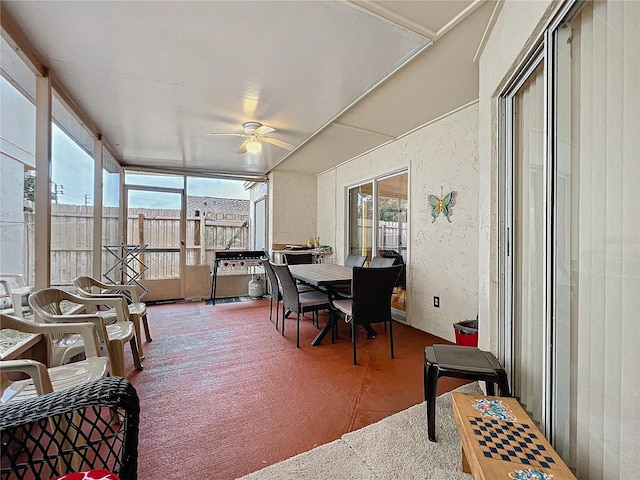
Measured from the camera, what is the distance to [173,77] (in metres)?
2.23

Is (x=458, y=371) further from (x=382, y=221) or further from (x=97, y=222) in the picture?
(x=97, y=222)

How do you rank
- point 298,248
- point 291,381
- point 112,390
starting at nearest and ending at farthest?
point 112,390 < point 291,381 < point 298,248

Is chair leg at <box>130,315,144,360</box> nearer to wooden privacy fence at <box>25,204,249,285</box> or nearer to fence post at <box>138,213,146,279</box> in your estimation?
wooden privacy fence at <box>25,204,249,285</box>

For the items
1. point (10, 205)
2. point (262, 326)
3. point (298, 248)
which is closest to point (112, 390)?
point (10, 205)

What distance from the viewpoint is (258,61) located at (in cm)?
202

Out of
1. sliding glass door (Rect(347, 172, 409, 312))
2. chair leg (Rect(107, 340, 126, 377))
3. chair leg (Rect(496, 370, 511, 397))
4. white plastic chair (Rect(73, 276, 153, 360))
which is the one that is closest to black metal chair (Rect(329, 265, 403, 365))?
sliding glass door (Rect(347, 172, 409, 312))

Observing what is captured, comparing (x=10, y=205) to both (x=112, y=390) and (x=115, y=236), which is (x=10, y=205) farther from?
(x=115, y=236)

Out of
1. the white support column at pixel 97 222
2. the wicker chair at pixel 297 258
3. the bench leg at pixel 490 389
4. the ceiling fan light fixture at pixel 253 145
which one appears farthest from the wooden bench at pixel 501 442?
the white support column at pixel 97 222

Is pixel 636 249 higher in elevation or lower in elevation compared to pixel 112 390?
higher

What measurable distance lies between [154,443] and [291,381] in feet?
3.10

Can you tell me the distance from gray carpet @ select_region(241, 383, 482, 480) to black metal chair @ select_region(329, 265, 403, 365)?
0.92 m

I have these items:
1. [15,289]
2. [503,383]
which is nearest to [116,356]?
[15,289]

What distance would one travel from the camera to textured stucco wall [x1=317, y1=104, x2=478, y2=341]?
9.04ft

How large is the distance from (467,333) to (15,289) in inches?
136
